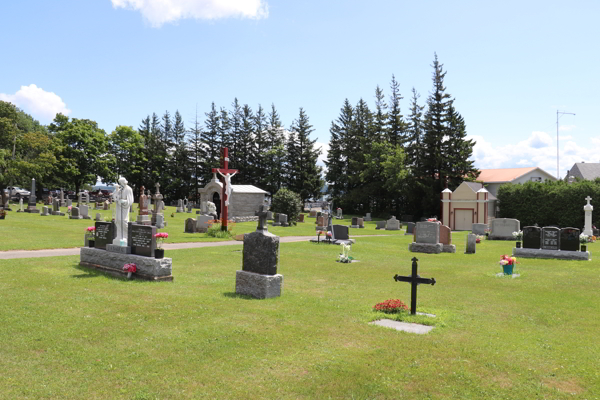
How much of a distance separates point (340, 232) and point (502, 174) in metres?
37.5

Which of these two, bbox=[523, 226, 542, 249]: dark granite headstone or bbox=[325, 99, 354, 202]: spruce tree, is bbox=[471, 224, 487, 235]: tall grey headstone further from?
bbox=[325, 99, 354, 202]: spruce tree

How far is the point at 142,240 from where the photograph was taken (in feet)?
37.7

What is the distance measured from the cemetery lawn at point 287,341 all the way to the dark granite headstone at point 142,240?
36.0 inches

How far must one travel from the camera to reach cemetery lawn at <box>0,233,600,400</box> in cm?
497

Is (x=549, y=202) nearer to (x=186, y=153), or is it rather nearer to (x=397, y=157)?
A: (x=397, y=157)

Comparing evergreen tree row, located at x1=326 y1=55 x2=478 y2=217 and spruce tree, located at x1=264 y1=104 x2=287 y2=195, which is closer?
evergreen tree row, located at x1=326 y1=55 x2=478 y2=217

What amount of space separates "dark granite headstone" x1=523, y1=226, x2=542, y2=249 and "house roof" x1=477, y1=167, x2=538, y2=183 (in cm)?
3402

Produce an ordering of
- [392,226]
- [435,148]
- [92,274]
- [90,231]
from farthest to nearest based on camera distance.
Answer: [435,148] → [392,226] → [90,231] → [92,274]

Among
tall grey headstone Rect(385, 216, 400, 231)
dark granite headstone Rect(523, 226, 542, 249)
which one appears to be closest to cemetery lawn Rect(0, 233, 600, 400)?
dark granite headstone Rect(523, 226, 542, 249)

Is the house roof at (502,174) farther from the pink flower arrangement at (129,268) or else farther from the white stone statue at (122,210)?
the pink flower arrangement at (129,268)

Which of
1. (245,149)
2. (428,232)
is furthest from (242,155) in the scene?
(428,232)

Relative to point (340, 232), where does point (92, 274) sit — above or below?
below

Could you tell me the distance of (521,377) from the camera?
5297 millimetres

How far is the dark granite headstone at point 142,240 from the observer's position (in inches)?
442
